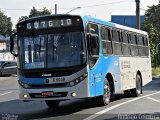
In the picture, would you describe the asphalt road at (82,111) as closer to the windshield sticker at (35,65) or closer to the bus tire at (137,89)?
the windshield sticker at (35,65)

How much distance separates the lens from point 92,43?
43.7ft

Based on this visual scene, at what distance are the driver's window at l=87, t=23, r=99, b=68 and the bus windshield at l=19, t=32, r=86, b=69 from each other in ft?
1.14

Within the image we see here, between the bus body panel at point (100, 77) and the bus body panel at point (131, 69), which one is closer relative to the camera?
the bus body panel at point (100, 77)

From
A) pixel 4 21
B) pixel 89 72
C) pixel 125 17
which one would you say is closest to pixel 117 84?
pixel 89 72

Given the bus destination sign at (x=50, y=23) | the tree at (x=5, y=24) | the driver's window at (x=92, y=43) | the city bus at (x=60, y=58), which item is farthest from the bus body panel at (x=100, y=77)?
the tree at (x=5, y=24)

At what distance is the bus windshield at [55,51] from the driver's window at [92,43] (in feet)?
1.14

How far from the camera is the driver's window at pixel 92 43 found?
13148 millimetres

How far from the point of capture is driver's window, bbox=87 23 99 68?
1315 centimetres

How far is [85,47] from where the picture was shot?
12875 millimetres

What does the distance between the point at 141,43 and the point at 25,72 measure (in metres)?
8.34

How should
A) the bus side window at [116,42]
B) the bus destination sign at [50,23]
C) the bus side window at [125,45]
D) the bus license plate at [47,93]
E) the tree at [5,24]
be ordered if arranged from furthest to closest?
the tree at [5,24]
the bus side window at [125,45]
the bus side window at [116,42]
the bus destination sign at [50,23]
the bus license plate at [47,93]

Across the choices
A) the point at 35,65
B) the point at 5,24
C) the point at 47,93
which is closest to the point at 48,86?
the point at 47,93

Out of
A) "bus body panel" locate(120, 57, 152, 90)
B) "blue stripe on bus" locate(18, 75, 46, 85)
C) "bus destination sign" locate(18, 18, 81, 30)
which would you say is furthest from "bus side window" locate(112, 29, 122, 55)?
"blue stripe on bus" locate(18, 75, 46, 85)

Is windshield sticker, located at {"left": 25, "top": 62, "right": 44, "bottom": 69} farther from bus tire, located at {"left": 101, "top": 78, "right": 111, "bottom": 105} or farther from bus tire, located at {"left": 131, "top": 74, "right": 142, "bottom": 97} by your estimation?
bus tire, located at {"left": 131, "top": 74, "right": 142, "bottom": 97}
